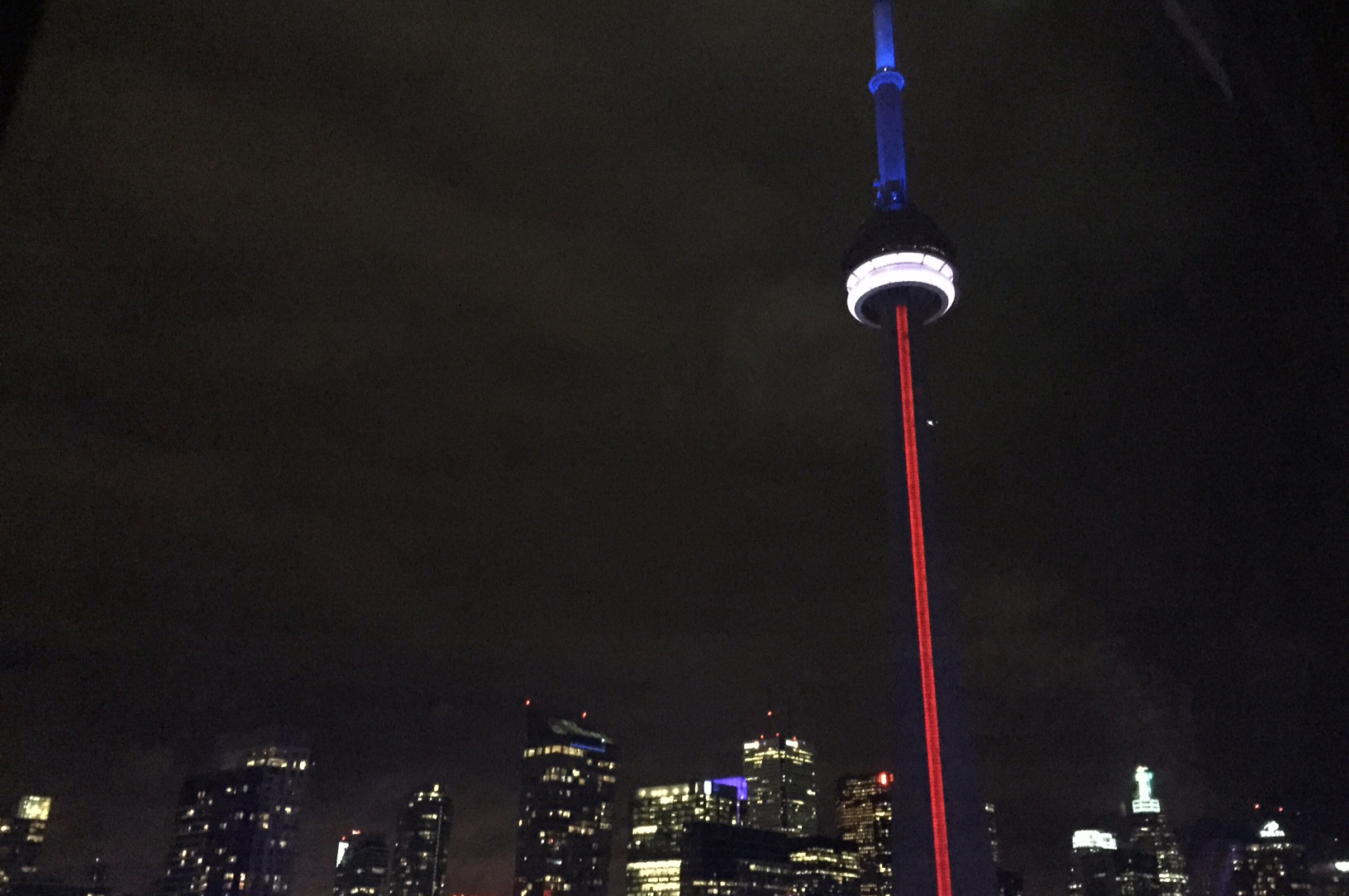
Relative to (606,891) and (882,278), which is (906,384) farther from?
(606,891)

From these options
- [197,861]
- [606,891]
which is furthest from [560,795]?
[197,861]

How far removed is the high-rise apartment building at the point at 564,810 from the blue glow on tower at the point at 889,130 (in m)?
137

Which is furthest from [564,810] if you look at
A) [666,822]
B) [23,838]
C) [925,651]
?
[925,651]

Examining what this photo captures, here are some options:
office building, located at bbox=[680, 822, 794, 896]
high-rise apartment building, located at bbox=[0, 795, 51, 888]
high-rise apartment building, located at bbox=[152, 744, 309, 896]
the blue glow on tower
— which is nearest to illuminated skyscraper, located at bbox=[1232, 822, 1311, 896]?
office building, located at bbox=[680, 822, 794, 896]

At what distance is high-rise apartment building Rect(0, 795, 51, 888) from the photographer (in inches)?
5768

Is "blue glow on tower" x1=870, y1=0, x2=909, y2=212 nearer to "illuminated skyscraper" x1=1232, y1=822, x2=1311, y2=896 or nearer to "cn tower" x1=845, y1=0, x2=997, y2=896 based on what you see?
"cn tower" x1=845, y1=0, x2=997, y2=896

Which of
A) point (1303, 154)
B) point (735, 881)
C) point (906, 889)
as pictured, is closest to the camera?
point (1303, 154)

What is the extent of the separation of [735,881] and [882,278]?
353ft

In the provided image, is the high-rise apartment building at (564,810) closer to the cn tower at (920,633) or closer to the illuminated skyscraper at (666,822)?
the illuminated skyscraper at (666,822)

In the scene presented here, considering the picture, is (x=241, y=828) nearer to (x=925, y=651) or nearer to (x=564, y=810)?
(x=564, y=810)

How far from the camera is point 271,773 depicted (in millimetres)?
170500

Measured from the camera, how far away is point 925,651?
64.8 m

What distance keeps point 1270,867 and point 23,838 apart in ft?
623

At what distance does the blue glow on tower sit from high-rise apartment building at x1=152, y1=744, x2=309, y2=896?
144436mm
